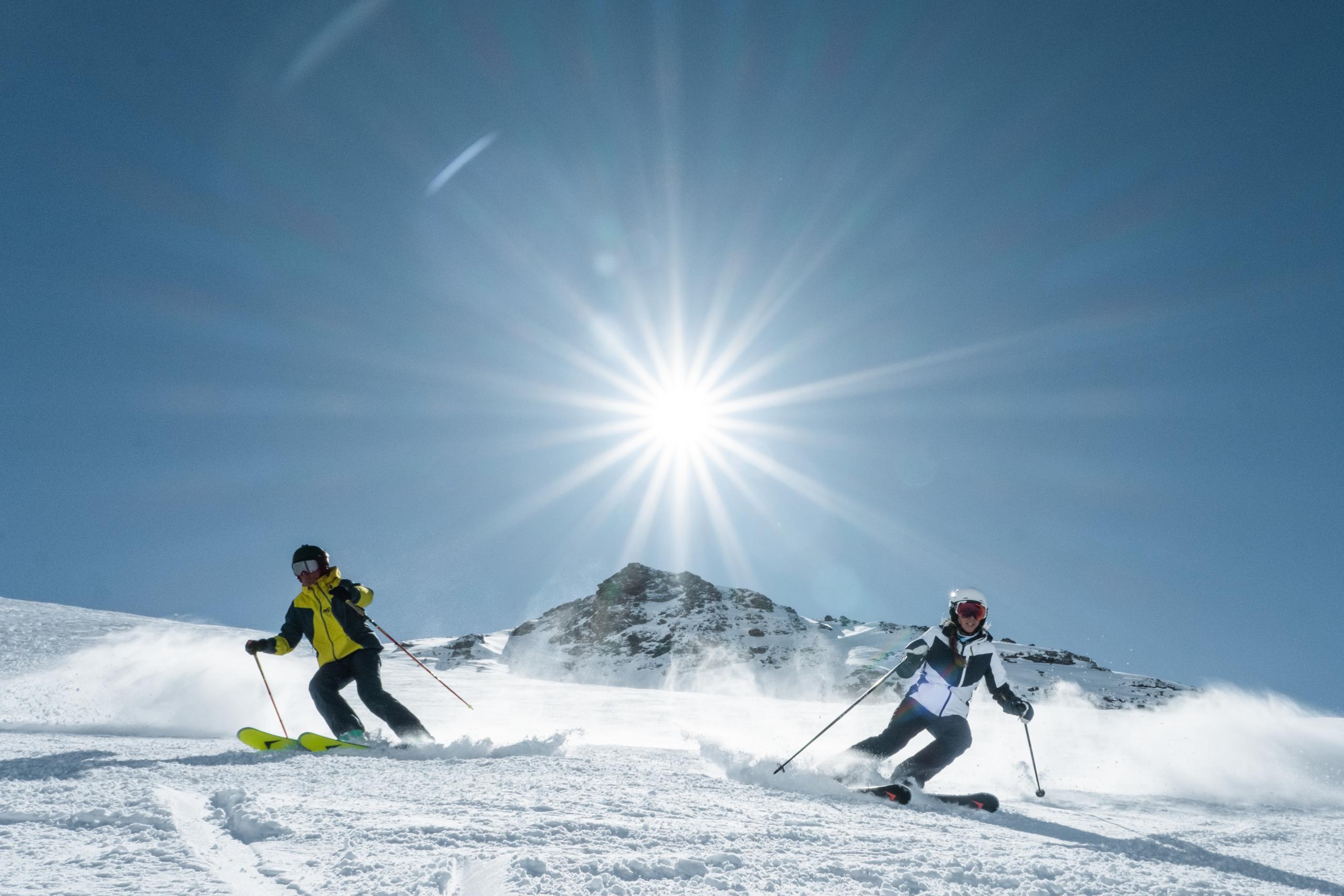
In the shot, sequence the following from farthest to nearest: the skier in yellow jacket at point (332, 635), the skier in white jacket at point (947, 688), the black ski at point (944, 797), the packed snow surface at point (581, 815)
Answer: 1. the skier in yellow jacket at point (332, 635)
2. the skier in white jacket at point (947, 688)
3. the black ski at point (944, 797)
4. the packed snow surface at point (581, 815)

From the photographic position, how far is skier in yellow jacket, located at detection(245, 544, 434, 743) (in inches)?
228

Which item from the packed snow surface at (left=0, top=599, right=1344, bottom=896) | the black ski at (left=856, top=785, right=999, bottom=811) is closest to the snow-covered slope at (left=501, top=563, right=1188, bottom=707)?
the packed snow surface at (left=0, top=599, right=1344, bottom=896)

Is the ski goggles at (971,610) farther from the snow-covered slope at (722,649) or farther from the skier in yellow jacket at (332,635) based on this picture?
the snow-covered slope at (722,649)

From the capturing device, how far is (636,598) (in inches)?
5492

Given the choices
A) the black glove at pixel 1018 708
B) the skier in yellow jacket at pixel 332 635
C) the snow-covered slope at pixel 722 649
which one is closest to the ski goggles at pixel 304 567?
the skier in yellow jacket at pixel 332 635

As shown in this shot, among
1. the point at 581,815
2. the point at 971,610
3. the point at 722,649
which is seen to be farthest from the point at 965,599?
the point at 722,649

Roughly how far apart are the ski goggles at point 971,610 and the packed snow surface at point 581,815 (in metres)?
1.34

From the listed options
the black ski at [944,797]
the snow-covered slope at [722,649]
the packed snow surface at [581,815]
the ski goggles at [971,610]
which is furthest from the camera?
the snow-covered slope at [722,649]

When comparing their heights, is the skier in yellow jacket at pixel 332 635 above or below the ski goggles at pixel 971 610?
below

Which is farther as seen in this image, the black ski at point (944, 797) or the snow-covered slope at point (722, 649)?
the snow-covered slope at point (722, 649)

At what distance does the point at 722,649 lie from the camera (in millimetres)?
108750

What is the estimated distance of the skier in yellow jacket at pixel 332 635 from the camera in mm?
5797

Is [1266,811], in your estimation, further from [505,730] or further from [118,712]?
[118,712]

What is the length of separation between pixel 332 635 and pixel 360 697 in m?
0.66
